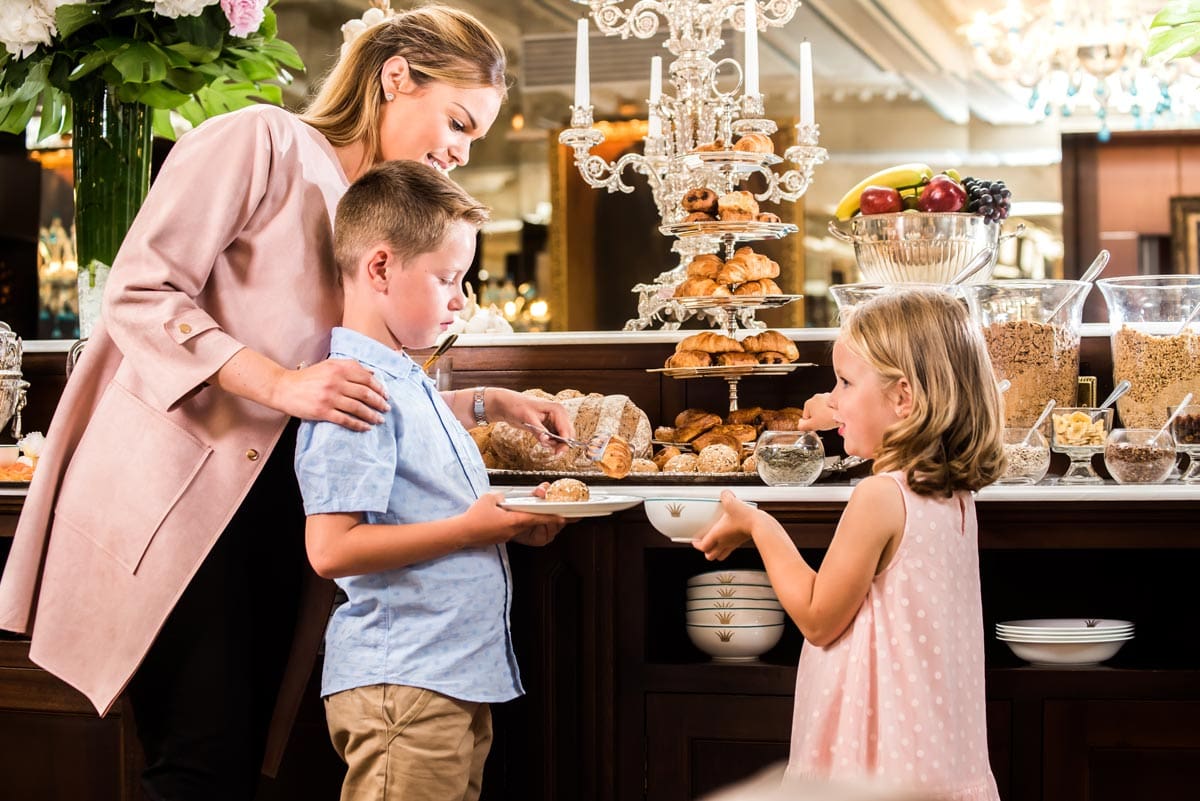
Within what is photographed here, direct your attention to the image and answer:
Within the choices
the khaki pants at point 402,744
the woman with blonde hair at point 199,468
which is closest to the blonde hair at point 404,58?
the woman with blonde hair at point 199,468

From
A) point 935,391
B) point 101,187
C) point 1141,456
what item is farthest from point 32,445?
point 1141,456

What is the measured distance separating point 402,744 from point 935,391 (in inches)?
28.4

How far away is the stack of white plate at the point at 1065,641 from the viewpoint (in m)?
1.78

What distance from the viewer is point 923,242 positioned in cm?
217

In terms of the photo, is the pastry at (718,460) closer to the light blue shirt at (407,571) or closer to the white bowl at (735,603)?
the white bowl at (735,603)

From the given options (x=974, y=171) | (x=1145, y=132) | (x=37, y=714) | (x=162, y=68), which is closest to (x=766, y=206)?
(x=974, y=171)

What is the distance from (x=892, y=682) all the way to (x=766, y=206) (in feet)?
17.5

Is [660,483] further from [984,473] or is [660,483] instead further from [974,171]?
[974,171]

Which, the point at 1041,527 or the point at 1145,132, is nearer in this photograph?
the point at 1041,527

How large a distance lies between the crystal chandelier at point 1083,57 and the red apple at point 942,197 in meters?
4.29

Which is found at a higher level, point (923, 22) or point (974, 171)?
point (923, 22)

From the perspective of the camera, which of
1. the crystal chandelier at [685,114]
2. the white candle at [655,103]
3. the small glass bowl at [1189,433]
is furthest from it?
the white candle at [655,103]

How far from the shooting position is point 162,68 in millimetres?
2207

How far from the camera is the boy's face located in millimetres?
1565
